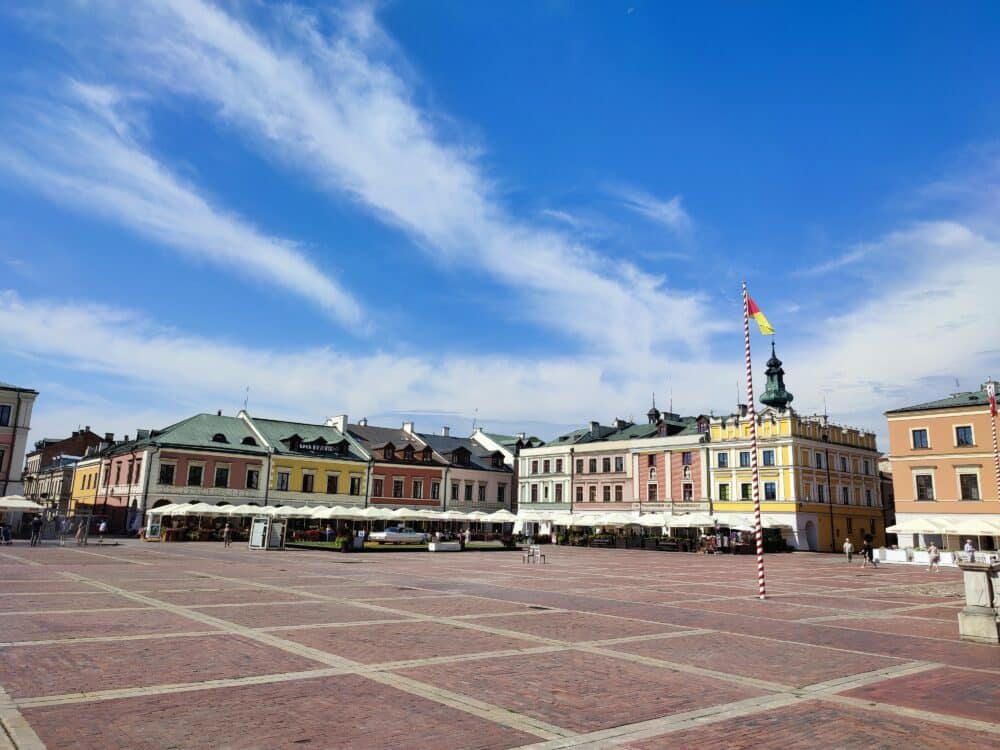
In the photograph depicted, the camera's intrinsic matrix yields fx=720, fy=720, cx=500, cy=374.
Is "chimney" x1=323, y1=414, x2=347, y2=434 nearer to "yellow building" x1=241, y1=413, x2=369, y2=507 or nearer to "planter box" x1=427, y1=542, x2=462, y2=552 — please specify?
"yellow building" x1=241, y1=413, x2=369, y2=507

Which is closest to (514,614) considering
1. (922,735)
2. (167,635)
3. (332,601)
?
(332,601)

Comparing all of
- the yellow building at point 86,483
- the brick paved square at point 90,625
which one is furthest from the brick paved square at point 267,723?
the yellow building at point 86,483

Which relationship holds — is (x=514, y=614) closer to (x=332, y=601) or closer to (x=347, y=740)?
(x=332, y=601)

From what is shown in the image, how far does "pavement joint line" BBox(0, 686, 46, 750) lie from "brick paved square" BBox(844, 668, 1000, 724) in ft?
28.7

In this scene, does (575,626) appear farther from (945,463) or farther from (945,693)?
(945,463)

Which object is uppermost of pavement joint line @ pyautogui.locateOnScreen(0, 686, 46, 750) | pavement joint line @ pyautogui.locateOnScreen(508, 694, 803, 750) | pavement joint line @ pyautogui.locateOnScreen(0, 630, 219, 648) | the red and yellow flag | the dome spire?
the dome spire

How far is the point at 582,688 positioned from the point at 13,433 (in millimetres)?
57771

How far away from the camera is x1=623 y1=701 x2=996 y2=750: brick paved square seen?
22.3 ft

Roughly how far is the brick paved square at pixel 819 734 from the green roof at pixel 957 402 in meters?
51.2

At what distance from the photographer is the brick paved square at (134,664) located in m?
8.19

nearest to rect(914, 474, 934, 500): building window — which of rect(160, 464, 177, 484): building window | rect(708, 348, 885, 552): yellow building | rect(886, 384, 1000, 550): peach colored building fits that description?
rect(886, 384, 1000, 550): peach colored building

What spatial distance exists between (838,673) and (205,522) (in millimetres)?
53725

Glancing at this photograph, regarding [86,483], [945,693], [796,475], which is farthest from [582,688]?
[86,483]

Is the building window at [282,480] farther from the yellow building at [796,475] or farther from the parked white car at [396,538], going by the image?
the yellow building at [796,475]
